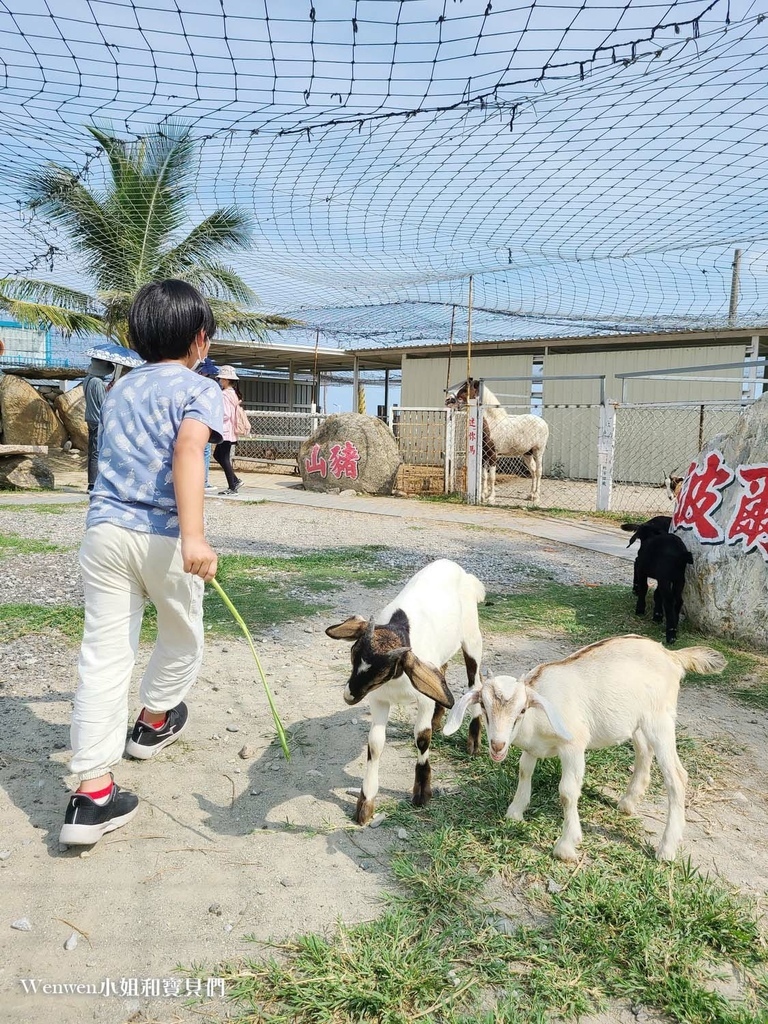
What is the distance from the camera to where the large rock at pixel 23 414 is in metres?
17.0

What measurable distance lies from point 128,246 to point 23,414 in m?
4.95

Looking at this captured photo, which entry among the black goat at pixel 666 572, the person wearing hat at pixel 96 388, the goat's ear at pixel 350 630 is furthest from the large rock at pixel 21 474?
the goat's ear at pixel 350 630

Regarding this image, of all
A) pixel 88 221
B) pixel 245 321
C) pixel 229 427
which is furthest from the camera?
pixel 245 321

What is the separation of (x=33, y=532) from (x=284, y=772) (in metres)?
5.87

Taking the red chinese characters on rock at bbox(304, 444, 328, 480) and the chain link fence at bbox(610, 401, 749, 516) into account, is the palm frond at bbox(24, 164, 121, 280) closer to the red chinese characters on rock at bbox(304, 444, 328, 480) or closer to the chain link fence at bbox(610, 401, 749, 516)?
the red chinese characters on rock at bbox(304, 444, 328, 480)

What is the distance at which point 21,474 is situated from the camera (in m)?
12.2

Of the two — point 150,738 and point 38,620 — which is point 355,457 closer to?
point 38,620

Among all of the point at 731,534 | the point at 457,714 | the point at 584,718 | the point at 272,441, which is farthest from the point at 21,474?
the point at 584,718

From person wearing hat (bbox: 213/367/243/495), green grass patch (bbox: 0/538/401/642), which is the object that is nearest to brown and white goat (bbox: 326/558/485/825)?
green grass patch (bbox: 0/538/401/642)

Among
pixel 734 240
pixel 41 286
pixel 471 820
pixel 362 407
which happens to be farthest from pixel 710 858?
pixel 362 407

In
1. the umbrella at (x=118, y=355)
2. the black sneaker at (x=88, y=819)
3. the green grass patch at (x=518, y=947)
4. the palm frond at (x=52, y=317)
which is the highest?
the palm frond at (x=52, y=317)

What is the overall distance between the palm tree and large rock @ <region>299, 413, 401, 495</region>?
4610 millimetres

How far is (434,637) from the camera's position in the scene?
9.13 feet

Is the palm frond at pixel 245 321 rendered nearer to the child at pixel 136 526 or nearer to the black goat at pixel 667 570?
the black goat at pixel 667 570
